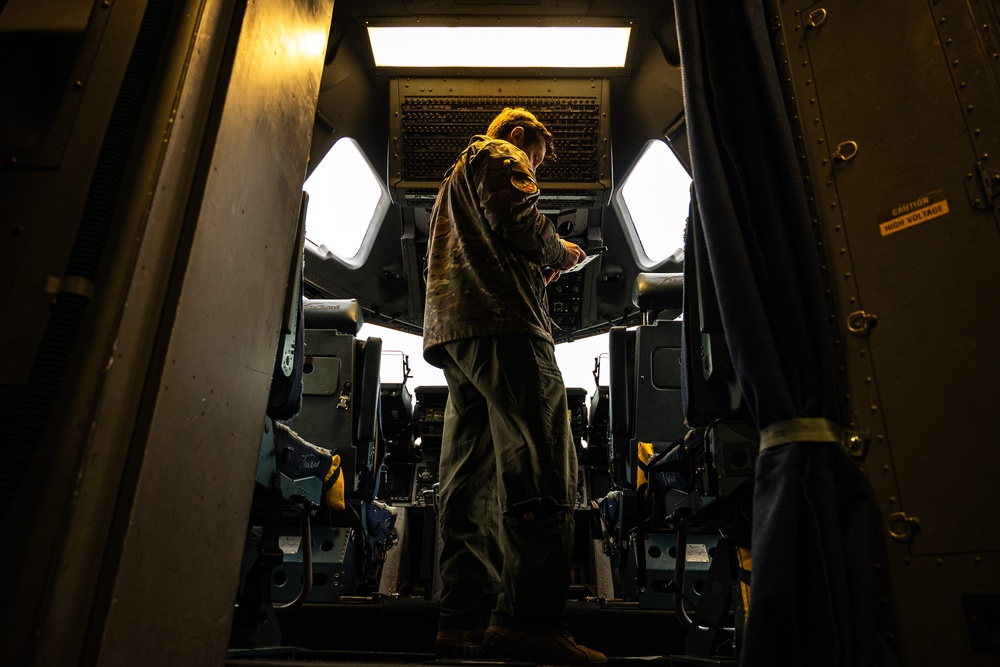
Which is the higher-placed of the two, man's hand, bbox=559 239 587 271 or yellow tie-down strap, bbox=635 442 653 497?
man's hand, bbox=559 239 587 271

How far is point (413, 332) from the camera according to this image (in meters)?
6.18

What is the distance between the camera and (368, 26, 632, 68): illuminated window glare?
13.4 feet

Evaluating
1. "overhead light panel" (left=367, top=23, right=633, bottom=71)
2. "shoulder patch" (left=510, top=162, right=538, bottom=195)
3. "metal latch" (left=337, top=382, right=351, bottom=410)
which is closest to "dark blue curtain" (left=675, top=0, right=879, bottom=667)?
"shoulder patch" (left=510, top=162, right=538, bottom=195)

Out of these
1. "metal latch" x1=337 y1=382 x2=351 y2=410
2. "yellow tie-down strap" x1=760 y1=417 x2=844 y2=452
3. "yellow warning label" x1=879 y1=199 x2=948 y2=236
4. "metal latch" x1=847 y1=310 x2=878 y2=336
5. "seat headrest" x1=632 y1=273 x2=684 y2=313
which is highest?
"seat headrest" x1=632 y1=273 x2=684 y2=313

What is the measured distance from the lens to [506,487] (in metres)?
2.18

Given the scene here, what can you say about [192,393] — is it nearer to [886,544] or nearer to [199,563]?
[199,563]

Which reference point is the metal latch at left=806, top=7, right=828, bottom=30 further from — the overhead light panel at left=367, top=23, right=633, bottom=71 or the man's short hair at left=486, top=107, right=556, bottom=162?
the overhead light panel at left=367, top=23, right=633, bottom=71

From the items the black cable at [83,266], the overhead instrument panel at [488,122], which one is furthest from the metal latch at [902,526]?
the overhead instrument panel at [488,122]

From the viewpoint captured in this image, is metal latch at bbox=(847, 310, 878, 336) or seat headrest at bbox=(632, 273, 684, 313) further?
seat headrest at bbox=(632, 273, 684, 313)

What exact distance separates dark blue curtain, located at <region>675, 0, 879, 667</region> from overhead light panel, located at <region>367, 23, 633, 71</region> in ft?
7.81

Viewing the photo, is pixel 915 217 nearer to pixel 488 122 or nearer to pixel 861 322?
pixel 861 322

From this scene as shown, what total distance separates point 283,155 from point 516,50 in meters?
2.90

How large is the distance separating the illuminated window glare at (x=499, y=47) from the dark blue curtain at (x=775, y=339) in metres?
2.38

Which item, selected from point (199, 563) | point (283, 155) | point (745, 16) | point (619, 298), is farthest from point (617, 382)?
point (199, 563)
